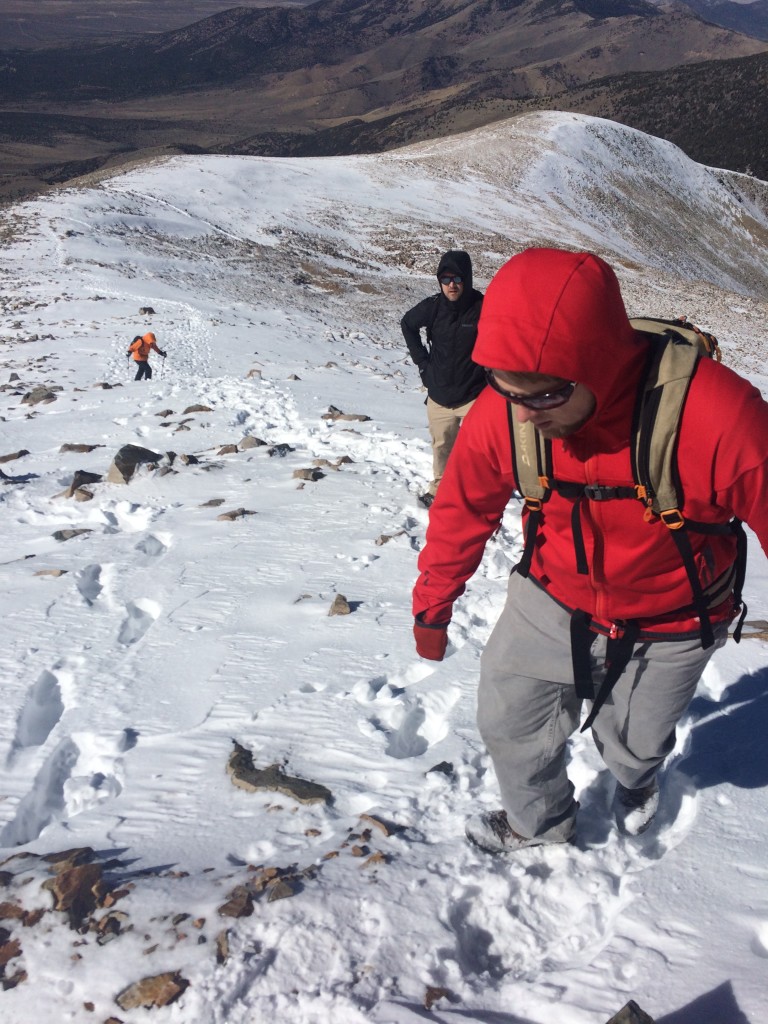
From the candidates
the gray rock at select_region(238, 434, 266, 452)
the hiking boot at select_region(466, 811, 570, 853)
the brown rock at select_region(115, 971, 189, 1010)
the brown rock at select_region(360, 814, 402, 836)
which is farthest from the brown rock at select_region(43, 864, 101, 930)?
the gray rock at select_region(238, 434, 266, 452)

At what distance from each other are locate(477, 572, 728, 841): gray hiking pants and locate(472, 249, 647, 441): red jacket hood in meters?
0.83

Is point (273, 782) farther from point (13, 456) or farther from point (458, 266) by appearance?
point (13, 456)

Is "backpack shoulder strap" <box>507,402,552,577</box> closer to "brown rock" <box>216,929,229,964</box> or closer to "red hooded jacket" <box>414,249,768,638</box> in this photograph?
"red hooded jacket" <box>414,249,768,638</box>

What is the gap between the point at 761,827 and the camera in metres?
2.62

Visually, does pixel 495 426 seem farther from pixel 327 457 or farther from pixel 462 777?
pixel 327 457

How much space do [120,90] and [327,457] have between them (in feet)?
694

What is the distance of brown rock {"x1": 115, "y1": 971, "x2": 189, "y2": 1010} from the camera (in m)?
2.01

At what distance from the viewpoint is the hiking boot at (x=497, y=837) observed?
259cm

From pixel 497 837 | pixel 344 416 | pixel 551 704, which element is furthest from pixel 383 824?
pixel 344 416

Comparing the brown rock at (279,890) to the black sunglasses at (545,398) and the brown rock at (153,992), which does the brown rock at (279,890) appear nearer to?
the brown rock at (153,992)

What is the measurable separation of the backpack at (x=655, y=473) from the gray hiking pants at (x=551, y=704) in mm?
77

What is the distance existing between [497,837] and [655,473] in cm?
140

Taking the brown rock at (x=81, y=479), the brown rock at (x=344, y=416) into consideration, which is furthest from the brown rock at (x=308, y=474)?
the brown rock at (x=81, y=479)

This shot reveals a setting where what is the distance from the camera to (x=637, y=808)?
2.64 metres
